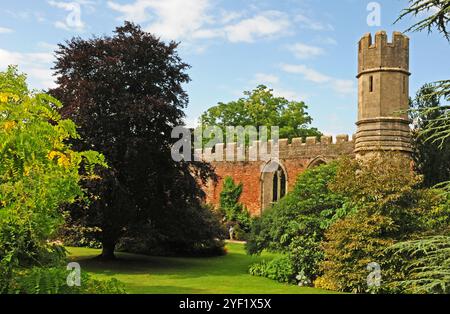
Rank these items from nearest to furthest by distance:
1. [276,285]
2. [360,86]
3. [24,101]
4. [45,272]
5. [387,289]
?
[45,272], [24,101], [387,289], [276,285], [360,86]

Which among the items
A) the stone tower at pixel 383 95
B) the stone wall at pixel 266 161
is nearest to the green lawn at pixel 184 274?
the stone tower at pixel 383 95

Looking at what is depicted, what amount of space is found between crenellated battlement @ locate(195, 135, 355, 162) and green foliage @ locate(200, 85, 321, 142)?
769 cm

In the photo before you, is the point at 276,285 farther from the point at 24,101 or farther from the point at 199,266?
the point at 24,101

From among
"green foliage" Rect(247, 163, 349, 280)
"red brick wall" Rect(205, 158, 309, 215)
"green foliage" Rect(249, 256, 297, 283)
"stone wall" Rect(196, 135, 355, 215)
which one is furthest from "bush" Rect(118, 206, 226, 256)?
"red brick wall" Rect(205, 158, 309, 215)

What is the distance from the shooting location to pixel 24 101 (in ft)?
15.5

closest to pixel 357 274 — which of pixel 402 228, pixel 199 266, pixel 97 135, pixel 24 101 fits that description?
pixel 402 228

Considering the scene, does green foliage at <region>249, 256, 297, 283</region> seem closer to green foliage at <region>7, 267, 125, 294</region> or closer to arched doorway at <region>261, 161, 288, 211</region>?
green foliage at <region>7, 267, 125, 294</region>

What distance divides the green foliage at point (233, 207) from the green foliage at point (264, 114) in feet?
29.3

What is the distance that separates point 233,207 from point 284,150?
4861 millimetres

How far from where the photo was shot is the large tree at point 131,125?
16.0m

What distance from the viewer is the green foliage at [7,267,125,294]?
4.18 meters

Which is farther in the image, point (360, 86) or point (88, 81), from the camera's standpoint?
point (360, 86)

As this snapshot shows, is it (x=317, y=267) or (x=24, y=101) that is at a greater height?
(x=24, y=101)

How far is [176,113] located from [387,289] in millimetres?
8313
